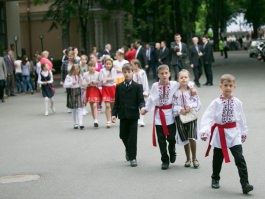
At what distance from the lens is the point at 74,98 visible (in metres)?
15.5

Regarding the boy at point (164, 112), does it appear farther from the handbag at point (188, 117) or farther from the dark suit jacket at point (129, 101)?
the dark suit jacket at point (129, 101)

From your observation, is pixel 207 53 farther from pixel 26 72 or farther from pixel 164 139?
pixel 164 139

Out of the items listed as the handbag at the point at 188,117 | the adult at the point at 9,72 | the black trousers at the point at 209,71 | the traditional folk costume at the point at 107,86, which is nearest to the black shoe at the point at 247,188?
the handbag at the point at 188,117

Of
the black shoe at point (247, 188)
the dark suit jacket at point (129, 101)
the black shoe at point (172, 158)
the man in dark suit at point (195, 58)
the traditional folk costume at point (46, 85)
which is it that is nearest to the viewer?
the black shoe at point (247, 188)

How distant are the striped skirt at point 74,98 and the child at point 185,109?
19.1 ft

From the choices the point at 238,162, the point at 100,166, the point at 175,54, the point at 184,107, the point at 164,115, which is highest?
the point at 175,54

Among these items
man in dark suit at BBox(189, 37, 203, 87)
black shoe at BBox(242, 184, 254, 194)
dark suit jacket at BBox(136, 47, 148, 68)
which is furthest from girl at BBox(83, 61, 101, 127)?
dark suit jacket at BBox(136, 47, 148, 68)

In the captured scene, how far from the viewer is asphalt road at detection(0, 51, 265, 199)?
850 cm

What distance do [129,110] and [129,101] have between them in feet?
0.53

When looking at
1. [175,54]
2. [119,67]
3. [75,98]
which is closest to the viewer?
[75,98]

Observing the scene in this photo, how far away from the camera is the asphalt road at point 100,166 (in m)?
8.50

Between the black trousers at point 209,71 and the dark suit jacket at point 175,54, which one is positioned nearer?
the black trousers at point 209,71

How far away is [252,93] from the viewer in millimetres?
21641

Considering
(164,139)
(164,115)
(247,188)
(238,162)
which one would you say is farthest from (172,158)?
(247,188)
